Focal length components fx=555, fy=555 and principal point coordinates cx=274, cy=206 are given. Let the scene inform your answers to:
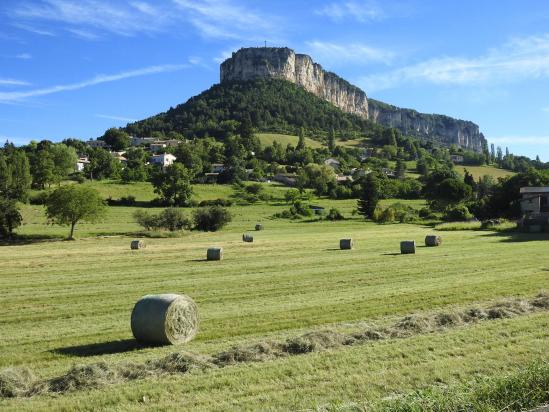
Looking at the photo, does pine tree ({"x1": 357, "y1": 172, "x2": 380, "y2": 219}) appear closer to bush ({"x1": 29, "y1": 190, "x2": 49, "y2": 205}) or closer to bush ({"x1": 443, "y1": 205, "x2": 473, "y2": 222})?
bush ({"x1": 443, "y1": 205, "x2": 473, "y2": 222})

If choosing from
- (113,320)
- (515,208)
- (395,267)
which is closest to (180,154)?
(515,208)

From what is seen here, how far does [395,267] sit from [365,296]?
8.83 m

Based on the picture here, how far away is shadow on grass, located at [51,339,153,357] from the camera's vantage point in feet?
41.6

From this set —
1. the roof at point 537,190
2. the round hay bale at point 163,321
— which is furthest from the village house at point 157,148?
the round hay bale at point 163,321

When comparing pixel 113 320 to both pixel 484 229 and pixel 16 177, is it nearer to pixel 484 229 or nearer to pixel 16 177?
pixel 484 229

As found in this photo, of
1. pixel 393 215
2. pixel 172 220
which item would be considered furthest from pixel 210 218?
pixel 393 215

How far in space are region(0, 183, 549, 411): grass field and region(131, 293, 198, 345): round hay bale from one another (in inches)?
14.7

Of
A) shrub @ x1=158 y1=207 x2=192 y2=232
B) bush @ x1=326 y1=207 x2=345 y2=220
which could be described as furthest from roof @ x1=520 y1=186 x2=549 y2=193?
shrub @ x1=158 y1=207 x2=192 y2=232

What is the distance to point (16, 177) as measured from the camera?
85.1m

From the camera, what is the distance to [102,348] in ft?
43.2

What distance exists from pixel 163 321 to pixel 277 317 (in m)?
3.70

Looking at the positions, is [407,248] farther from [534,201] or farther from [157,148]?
[157,148]

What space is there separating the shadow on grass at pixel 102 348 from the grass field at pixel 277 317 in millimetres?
46

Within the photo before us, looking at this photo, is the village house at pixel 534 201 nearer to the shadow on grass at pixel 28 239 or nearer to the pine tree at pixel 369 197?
the pine tree at pixel 369 197
